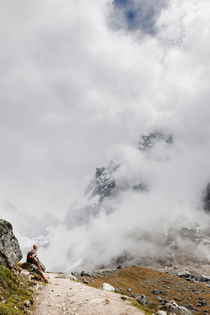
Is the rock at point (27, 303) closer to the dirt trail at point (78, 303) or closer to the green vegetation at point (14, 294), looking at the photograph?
the green vegetation at point (14, 294)

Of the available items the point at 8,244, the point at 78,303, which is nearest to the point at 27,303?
the point at 78,303

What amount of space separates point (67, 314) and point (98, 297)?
14.2ft

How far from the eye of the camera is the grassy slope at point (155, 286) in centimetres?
4050

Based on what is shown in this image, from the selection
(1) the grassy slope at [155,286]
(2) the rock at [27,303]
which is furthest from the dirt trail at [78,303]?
(1) the grassy slope at [155,286]

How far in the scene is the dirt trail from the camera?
16125 mm

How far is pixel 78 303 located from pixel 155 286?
129 ft

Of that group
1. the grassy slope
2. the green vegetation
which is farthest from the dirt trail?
the grassy slope

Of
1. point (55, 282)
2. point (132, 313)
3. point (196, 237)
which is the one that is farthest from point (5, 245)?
point (196, 237)

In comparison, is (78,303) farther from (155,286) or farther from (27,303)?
(155,286)

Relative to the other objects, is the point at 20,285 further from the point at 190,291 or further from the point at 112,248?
the point at 112,248

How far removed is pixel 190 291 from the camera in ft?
158

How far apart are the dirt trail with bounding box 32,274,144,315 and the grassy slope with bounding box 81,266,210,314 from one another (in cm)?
1326

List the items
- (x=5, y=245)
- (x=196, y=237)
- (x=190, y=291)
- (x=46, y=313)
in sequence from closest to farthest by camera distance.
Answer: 1. (x=46, y=313)
2. (x=5, y=245)
3. (x=190, y=291)
4. (x=196, y=237)

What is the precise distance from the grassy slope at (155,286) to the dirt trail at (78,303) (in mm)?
13262
